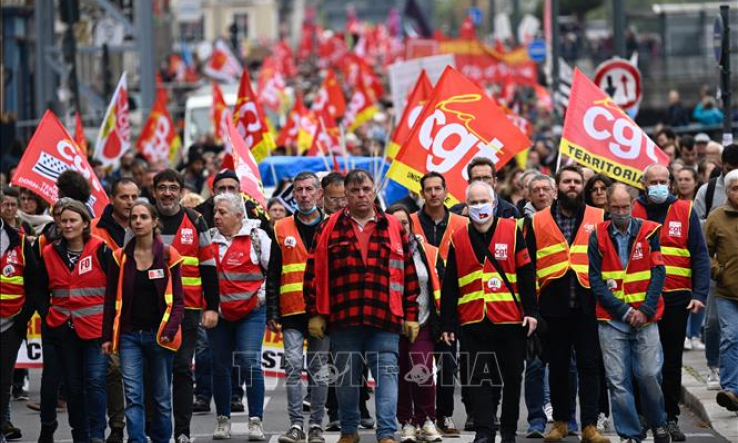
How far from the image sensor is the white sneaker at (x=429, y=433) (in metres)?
12.0

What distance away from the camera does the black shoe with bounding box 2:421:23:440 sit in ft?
40.7

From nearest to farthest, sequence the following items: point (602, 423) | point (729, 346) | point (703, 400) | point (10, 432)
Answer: point (729, 346)
point (10, 432)
point (602, 423)
point (703, 400)

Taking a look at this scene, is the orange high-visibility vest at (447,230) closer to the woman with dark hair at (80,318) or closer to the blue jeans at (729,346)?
the blue jeans at (729,346)

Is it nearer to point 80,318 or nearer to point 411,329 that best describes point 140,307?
point 80,318

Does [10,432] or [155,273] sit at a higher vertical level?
[155,273]

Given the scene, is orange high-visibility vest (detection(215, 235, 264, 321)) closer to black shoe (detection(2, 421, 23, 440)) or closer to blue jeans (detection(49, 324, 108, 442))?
blue jeans (detection(49, 324, 108, 442))

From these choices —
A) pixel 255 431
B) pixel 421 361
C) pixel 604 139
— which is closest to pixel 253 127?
pixel 604 139

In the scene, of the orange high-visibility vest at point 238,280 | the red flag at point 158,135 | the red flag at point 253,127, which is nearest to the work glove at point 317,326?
the orange high-visibility vest at point 238,280

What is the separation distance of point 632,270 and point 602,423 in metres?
1.76

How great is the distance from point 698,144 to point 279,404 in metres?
6.73

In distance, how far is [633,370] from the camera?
11312 mm

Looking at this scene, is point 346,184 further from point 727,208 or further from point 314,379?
point 727,208

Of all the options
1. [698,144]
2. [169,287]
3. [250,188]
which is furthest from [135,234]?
[698,144]

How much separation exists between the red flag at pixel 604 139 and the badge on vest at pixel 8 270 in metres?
5.00
